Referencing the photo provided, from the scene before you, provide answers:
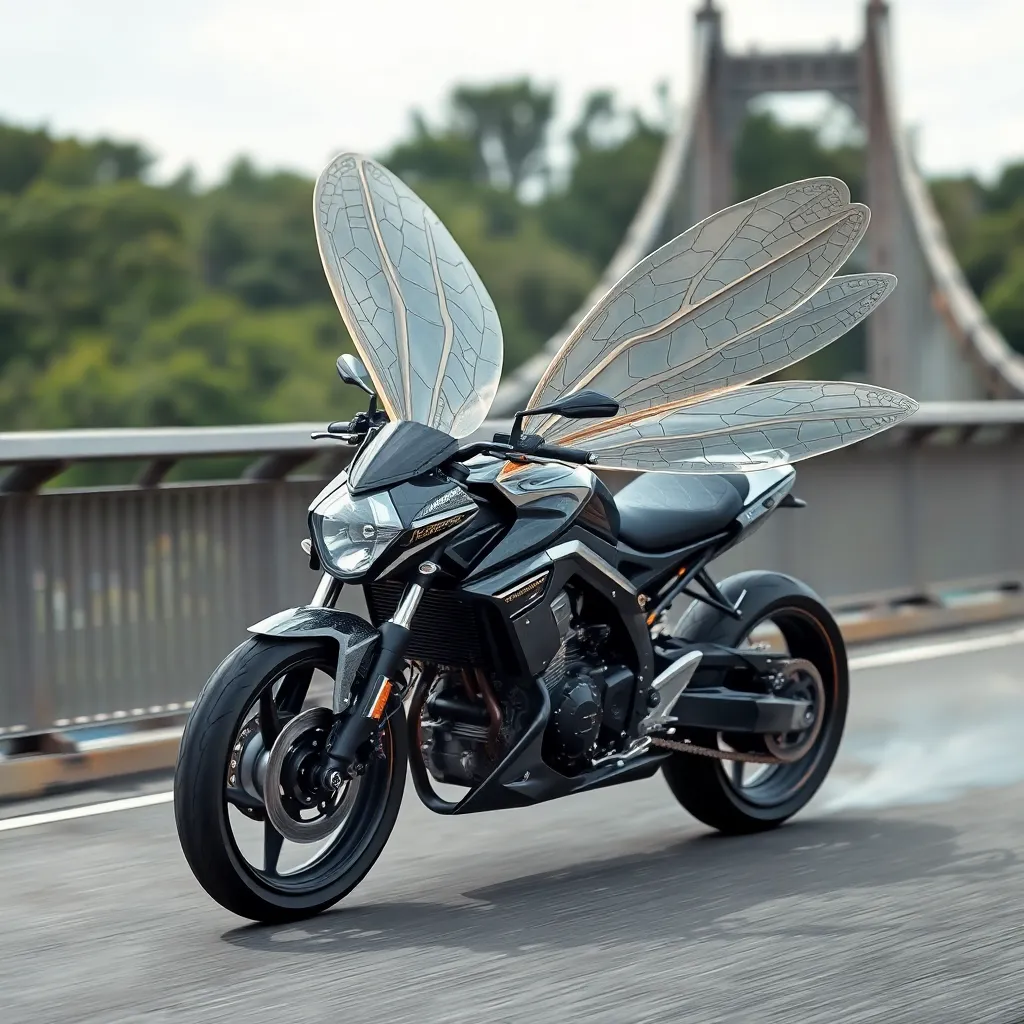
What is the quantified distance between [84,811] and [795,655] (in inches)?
100

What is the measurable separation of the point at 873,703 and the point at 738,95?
40.0m

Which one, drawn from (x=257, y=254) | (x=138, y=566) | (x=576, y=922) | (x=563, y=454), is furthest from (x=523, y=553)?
(x=257, y=254)

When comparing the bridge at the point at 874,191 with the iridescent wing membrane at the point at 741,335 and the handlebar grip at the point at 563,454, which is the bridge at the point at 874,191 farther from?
the handlebar grip at the point at 563,454

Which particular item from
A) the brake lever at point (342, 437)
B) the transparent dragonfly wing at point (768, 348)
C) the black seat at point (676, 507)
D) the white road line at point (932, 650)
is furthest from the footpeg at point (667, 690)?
the white road line at point (932, 650)

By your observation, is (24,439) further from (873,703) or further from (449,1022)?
(873,703)

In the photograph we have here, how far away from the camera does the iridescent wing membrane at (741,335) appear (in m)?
5.52

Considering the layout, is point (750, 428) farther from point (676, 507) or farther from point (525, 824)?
point (525, 824)

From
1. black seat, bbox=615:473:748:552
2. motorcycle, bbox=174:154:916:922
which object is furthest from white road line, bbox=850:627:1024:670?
black seat, bbox=615:473:748:552

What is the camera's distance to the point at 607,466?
538 cm

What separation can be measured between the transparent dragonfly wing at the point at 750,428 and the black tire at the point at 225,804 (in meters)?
1.02

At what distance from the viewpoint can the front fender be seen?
488 centimetres

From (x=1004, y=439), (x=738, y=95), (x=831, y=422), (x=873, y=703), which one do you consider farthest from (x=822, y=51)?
(x=831, y=422)

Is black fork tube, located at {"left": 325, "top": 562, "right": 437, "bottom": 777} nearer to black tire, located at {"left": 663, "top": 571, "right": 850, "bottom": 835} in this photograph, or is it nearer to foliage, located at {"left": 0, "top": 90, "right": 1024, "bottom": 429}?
black tire, located at {"left": 663, "top": 571, "right": 850, "bottom": 835}

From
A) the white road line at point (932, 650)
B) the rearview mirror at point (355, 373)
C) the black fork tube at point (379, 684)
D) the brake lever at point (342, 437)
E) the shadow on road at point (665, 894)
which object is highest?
the rearview mirror at point (355, 373)
